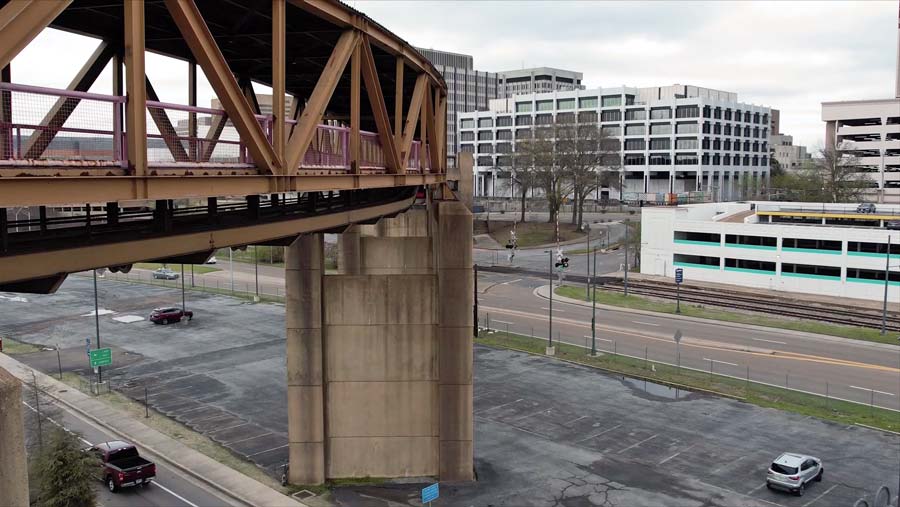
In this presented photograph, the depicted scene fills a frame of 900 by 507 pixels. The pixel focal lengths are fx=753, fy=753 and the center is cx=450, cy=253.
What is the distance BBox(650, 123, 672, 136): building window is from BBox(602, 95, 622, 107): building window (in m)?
7.18

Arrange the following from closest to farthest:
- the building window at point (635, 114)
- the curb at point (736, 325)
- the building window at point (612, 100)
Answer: the curb at point (736, 325) → the building window at point (635, 114) → the building window at point (612, 100)

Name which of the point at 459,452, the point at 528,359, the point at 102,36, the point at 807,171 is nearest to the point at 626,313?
the point at 528,359

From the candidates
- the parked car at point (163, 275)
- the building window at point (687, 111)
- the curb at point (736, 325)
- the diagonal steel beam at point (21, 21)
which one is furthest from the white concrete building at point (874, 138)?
the diagonal steel beam at point (21, 21)

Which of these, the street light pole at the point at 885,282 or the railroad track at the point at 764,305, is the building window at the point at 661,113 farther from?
the street light pole at the point at 885,282

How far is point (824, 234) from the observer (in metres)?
59.2

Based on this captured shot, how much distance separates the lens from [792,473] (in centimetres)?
2473

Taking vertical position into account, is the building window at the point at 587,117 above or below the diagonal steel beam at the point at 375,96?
above

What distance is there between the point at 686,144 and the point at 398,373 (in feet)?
345

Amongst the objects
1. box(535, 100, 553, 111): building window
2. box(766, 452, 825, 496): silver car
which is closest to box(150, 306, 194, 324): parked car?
box(766, 452, 825, 496): silver car

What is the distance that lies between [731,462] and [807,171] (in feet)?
328

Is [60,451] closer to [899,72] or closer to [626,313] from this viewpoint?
[626,313]

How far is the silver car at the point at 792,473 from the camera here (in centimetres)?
2470

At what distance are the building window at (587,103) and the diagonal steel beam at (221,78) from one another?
12310 cm

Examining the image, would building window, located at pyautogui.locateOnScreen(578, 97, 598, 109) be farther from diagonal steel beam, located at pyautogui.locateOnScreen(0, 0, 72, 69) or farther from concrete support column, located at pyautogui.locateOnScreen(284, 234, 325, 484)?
diagonal steel beam, located at pyautogui.locateOnScreen(0, 0, 72, 69)
